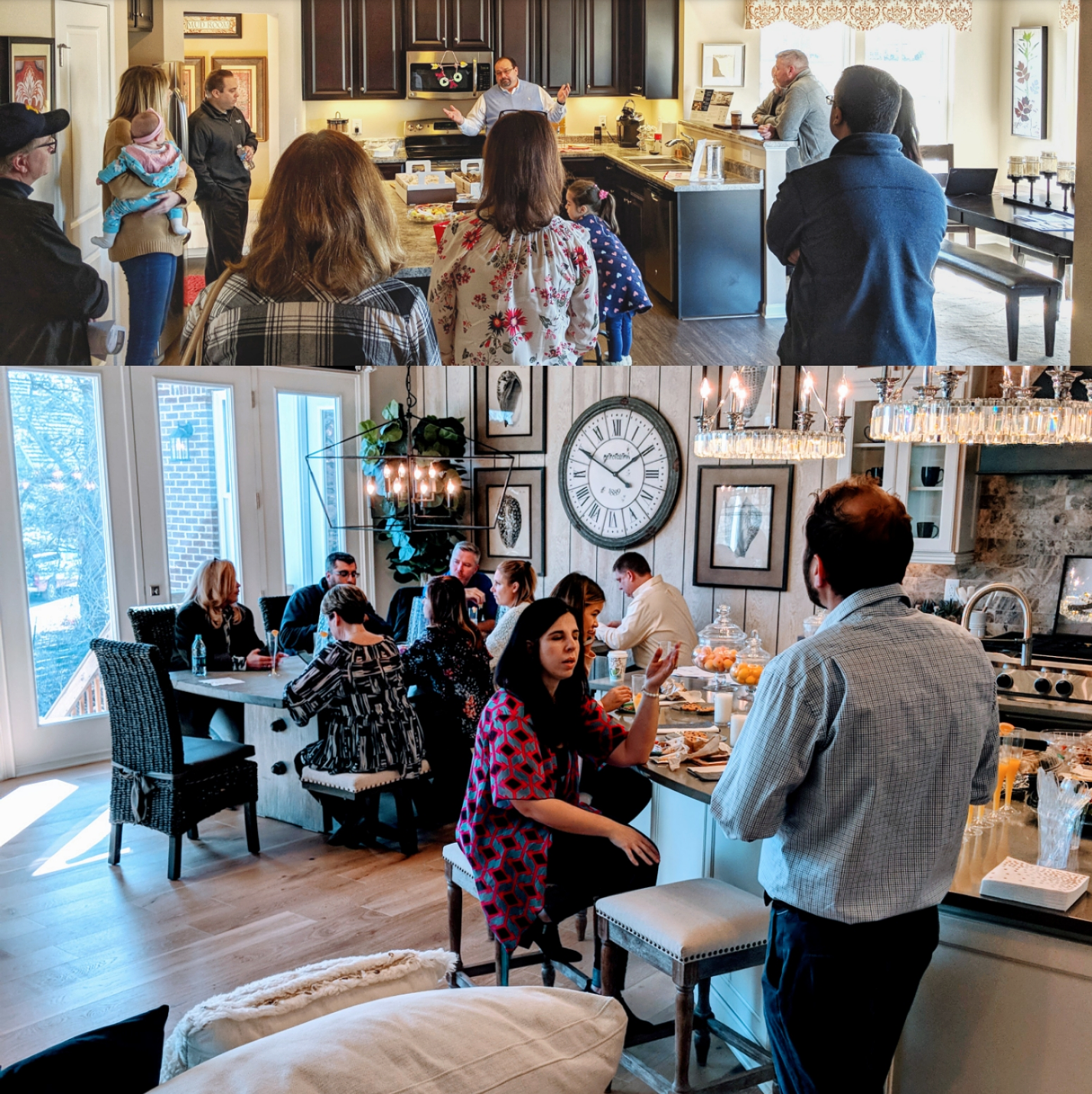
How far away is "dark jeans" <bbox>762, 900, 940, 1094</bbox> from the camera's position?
1709mm

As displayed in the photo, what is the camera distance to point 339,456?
279 inches

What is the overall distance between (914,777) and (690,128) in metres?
1.71

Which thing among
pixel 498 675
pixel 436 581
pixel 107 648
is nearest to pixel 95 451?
pixel 107 648

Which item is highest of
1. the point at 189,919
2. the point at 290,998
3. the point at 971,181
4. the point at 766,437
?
the point at 971,181

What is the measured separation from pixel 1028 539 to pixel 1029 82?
2957 mm

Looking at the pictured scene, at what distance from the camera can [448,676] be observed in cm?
426

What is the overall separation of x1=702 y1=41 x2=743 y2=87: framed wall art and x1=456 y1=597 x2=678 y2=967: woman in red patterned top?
1.37 meters

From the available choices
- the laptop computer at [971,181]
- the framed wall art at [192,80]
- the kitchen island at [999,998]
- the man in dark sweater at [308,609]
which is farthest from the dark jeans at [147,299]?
the kitchen island at [999,998]

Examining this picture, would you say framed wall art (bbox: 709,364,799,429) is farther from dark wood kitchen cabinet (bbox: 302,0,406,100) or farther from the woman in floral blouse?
dark wood kitchen cabinet (bbox: 302,0,406,100)

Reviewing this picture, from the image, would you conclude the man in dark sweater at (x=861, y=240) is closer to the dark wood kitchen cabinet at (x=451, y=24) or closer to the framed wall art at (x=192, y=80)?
the dark wood kitchen cabinet at (x=451, y=24)

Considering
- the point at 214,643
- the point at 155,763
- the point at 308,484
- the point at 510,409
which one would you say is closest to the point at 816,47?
the point at 155,763

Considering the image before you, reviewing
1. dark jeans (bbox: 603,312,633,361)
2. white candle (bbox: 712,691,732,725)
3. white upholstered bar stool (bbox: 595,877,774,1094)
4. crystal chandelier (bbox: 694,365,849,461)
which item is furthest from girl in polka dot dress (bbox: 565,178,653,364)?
white upholstered bar stool (bbox: 595,877,774,1094)

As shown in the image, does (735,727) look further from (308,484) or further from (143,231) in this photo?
(308,484)

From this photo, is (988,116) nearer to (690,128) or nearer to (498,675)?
(690,128)
